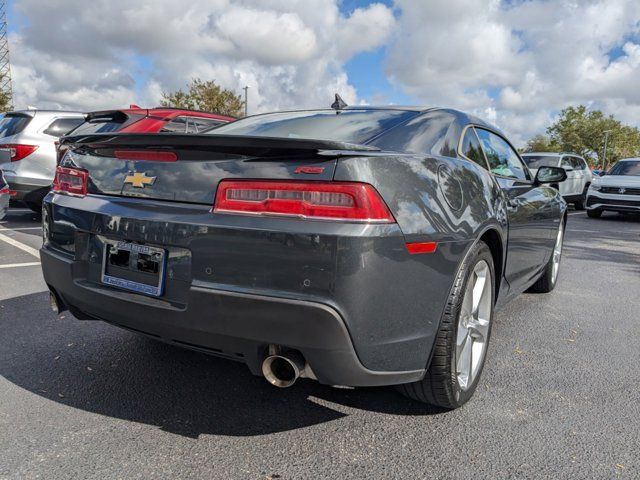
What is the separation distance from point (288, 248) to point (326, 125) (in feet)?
3.85

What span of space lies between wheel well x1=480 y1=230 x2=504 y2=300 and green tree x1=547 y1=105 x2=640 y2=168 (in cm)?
6528

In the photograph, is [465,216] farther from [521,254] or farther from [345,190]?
[521,254]

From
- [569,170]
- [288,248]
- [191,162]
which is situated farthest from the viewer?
[569,170]

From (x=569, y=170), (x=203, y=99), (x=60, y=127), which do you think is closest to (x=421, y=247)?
(x=60, y=127)

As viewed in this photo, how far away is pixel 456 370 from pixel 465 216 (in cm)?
68

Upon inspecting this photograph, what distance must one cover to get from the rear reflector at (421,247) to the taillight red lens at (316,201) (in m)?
0.15

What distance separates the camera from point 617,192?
39.2 ft

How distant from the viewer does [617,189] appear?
1198cm

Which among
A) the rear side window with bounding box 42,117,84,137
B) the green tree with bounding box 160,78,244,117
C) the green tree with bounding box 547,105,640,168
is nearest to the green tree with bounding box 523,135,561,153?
the green tree with bounding box 547,105,640,168

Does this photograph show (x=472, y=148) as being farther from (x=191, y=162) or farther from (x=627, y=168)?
(x=627, y=168)

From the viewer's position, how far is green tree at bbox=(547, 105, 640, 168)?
200 feet

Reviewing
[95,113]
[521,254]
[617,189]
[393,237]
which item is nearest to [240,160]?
[393,237]

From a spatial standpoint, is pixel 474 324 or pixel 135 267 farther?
pixel 474 324

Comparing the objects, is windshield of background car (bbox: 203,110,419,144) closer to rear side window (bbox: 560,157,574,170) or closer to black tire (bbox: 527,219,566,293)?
black tire (bbox: 527,219,566,293)
